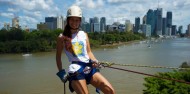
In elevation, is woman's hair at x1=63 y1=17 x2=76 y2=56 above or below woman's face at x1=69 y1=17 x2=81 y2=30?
below

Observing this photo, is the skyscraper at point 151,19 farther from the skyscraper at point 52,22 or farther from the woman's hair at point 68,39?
the woman's hair at point 68,39

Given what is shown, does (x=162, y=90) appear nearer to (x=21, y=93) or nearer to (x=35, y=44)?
(x=21, y=93)

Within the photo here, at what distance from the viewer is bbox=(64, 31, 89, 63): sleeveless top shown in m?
2.75

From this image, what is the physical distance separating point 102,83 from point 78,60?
0.98ft

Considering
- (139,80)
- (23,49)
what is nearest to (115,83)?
(139,80)

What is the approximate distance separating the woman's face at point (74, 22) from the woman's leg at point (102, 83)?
462 mm

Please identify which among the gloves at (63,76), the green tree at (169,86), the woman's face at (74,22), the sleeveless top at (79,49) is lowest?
the green tree at (169,86)

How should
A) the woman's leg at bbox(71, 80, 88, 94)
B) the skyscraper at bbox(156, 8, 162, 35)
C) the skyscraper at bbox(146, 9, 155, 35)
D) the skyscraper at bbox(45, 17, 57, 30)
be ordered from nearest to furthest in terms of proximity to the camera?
the woman's leg at bbox(71, 80, 88, 94), the skyscraper at bbox(45, 17, 57, 30), the skyscraper at bbox(146, 9, 155, 35), the skyscraper at bbox(156, 8, 162, 35)

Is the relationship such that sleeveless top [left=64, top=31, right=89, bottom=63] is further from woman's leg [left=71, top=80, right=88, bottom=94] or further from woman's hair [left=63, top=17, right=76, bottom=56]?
woman's leg [left=71, top=80, right=88, bottom=94]

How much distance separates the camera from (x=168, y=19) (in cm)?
18462

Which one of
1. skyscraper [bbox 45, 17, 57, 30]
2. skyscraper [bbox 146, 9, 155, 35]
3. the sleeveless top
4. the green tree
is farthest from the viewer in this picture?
skyscraper [bbox 146, 9, 155, 35]

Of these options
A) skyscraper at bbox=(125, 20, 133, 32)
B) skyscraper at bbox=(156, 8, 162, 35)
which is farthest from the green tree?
skyscraper at bbox=(156, 8, 162, 35)

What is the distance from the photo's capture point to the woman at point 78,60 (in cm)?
267

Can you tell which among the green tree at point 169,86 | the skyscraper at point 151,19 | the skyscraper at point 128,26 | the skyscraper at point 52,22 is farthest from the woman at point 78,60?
the skyscraper at point 151,19
